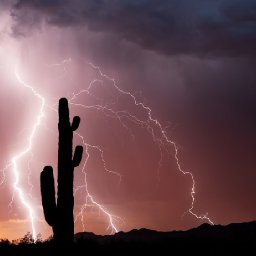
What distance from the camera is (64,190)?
16.0m

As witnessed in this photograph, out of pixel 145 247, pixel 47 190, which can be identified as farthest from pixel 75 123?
pixel 145 247

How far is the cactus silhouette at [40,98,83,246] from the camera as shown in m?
15.4

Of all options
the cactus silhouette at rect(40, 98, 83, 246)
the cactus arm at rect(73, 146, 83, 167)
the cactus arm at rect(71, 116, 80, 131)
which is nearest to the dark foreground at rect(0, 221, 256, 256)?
the cactus silhouette at rect(40, 98, 83, 246)

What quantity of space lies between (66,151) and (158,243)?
727 centimetres

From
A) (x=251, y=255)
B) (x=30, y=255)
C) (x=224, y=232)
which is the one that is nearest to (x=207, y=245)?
(x=251, y=255)

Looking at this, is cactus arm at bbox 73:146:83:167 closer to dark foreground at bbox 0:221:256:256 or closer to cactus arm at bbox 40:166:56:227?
cactus arm at bbox 40:166:56:227

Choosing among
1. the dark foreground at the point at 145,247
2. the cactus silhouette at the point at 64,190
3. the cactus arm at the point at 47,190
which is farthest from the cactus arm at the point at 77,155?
the dark foreground at the point at 145,247

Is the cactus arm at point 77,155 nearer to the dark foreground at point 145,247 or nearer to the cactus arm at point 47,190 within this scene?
the cactus arm at point 47,190

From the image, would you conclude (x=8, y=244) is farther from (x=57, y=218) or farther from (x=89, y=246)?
(x=57, y=218)

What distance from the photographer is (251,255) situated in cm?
2147

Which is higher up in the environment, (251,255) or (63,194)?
(63,194)

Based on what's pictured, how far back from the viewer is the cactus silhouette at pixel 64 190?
605 inches

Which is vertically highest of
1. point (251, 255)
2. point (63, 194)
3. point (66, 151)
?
point (66, 151)

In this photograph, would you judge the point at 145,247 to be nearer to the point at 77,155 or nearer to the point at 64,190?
the point at 64,190
